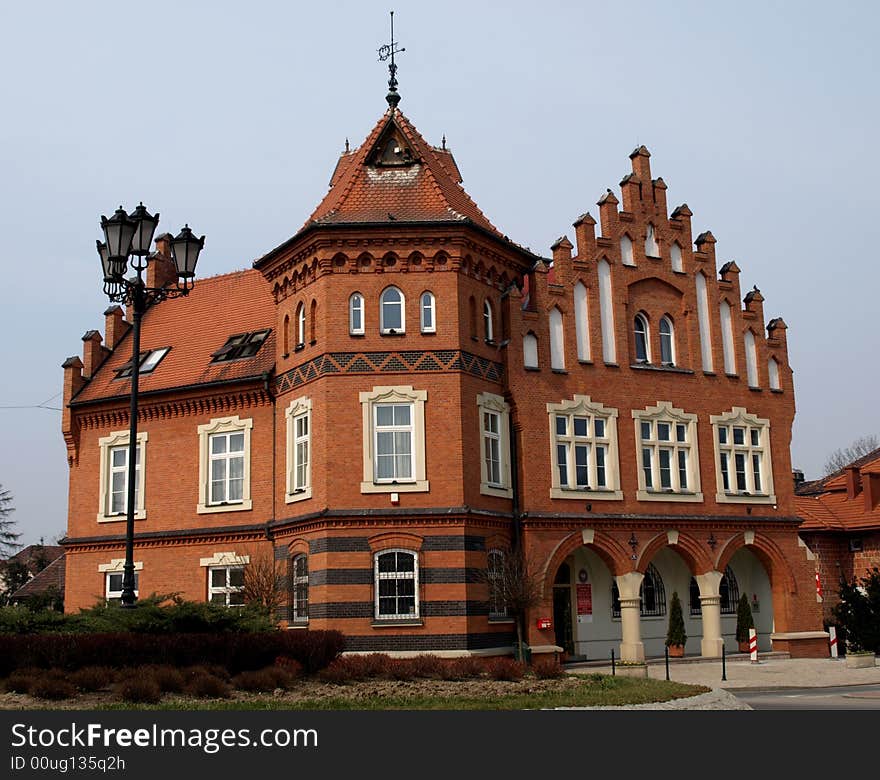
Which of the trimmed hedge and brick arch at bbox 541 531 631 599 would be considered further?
brick arch at bbox 541 531 631 599

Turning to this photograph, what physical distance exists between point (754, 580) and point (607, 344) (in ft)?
31.8

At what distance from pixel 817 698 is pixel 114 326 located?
26.8 m

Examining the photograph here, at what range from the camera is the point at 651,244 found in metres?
33.8

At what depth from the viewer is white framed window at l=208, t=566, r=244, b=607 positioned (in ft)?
104

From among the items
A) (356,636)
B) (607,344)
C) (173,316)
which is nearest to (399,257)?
(607,344)

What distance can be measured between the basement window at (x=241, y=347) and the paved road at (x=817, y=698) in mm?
17743

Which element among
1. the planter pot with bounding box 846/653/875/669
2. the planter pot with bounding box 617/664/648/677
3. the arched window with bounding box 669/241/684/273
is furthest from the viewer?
the arched window with bounding box 669/241/684/273

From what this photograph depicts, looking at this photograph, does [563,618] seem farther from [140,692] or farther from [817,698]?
[140,692]

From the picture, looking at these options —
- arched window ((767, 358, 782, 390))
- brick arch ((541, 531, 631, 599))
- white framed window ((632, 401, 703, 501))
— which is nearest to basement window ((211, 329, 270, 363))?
brick arch ((541, 531, 631, 599))

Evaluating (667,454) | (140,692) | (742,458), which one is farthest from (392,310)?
(140,692)

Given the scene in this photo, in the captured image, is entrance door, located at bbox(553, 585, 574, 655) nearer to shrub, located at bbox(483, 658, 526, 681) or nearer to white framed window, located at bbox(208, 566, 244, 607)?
white framed window, located at bbox(208, 566, 244, 607)

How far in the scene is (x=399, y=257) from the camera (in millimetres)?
29031

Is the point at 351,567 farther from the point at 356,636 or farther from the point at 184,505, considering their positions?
the point at 184,505

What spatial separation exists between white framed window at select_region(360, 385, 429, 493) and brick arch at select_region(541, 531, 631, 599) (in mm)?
4452
